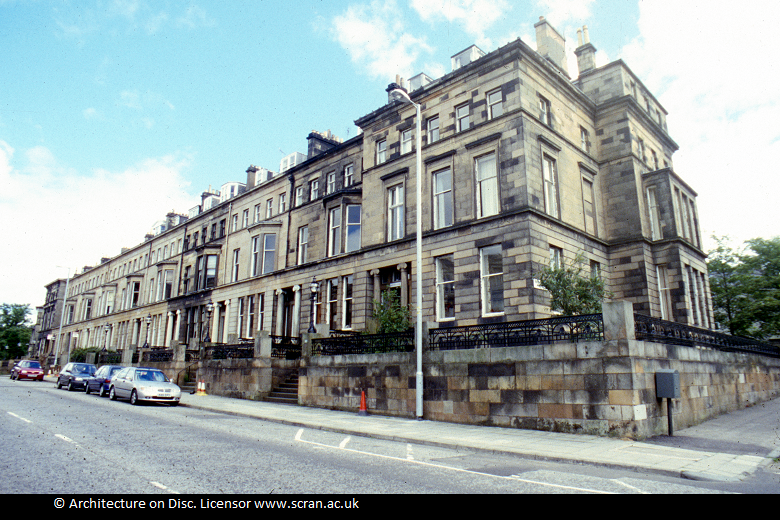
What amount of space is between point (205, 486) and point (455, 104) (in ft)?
71.5

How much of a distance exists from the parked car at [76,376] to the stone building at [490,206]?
29.2 feet

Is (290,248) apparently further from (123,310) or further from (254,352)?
(123,310)

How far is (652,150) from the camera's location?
3009 cm

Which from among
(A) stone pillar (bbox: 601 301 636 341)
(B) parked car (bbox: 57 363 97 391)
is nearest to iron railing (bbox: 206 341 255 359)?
(B) parked car (bbox: 57 363 97 391)

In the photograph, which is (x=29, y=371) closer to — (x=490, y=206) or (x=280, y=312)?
(x=280, y=312)

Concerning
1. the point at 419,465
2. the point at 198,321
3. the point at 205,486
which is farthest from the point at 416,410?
the point at 198,321

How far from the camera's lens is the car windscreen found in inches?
832

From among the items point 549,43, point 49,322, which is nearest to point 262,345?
point 549,43

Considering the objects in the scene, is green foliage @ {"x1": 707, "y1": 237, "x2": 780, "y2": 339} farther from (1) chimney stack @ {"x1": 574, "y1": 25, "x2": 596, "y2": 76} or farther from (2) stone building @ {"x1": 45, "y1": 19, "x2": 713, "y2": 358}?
(1) chimney stack @ {"x1": 574, "y1": 25, "x2": 596, "y2": 76}

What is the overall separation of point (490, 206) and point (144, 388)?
16.9 meters

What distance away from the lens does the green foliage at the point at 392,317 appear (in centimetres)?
2091

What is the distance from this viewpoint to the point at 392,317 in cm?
2141

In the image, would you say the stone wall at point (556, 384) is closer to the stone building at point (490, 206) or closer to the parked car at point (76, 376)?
the stone building at point (490, 206)

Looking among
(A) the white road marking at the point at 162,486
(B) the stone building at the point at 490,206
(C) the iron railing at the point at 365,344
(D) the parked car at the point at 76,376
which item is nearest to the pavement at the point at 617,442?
(C) the iron railing at the point at 365,344
